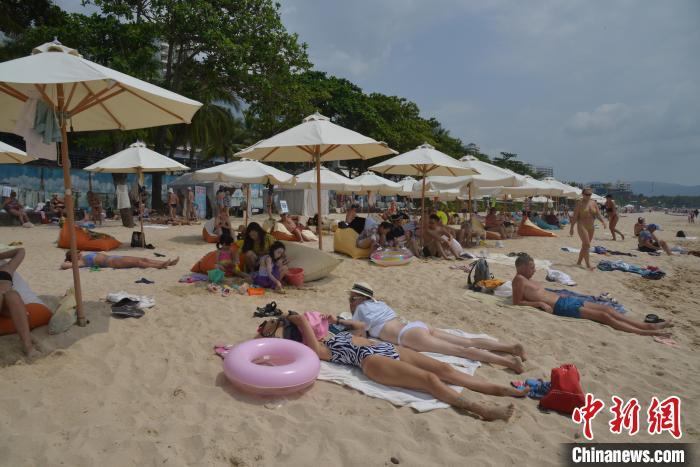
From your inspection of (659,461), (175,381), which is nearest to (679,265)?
(659,461)

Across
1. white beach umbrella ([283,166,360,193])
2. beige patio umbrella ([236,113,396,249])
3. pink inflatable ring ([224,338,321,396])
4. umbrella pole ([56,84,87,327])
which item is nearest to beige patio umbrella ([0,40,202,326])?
umbrella pole ([56,84,87,327])

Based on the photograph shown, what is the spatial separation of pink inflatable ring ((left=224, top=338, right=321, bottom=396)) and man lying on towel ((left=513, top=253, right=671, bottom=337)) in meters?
3.30

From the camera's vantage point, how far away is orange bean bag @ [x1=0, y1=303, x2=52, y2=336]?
3.64 metres

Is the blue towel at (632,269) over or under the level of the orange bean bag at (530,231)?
under

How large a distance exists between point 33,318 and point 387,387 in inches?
132

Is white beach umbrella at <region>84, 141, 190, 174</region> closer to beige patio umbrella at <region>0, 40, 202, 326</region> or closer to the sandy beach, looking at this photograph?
beige patio umbrella at <region>0, 40, 202, 326</region>

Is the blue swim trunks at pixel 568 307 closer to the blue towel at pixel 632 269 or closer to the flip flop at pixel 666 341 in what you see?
the flip flop at pixel 666 341

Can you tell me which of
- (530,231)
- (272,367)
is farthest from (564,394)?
(530,231)

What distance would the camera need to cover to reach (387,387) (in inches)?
126

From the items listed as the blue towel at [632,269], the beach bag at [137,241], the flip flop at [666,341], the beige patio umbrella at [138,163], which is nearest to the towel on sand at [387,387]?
the flip flop at [666,341]

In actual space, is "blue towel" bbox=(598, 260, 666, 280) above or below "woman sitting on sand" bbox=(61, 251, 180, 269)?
below

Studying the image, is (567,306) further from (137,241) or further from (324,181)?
(324,181)

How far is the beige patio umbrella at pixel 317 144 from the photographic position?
23.8 feet

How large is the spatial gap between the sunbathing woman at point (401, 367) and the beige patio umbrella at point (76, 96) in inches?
96.3
